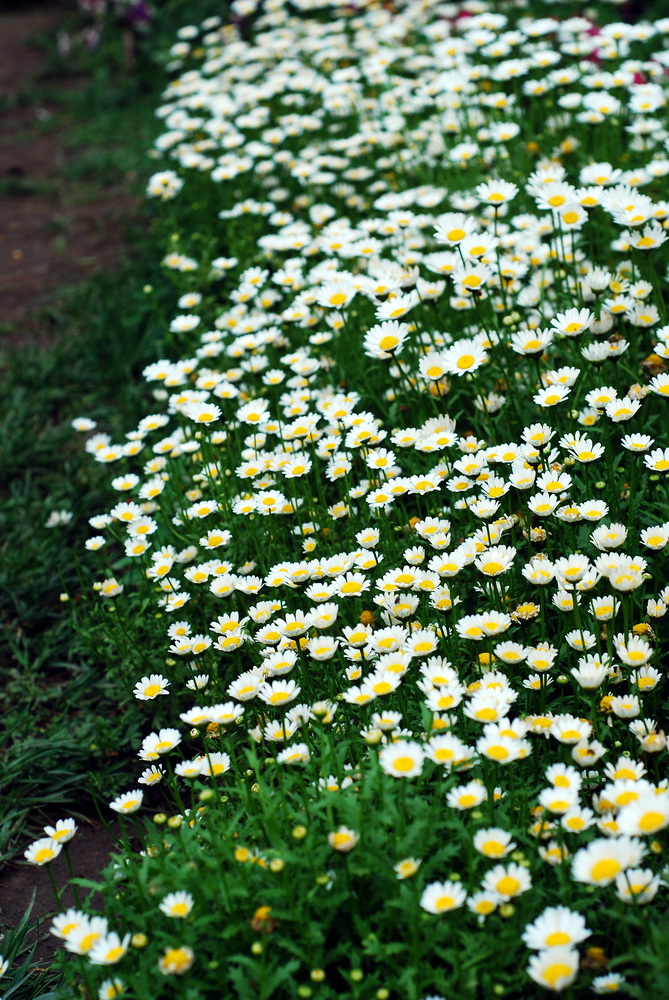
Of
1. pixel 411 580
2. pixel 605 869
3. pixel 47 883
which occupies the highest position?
pixel 605 869

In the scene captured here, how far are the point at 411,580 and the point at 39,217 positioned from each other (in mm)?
5344

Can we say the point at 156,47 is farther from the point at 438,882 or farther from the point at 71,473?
the point at 438,882

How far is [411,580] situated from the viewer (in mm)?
2609

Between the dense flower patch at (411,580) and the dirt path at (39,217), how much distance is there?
1.05 meters

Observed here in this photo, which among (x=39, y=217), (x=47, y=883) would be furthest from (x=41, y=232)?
(x=47, y=883)

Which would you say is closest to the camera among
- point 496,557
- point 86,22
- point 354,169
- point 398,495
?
point 496,557

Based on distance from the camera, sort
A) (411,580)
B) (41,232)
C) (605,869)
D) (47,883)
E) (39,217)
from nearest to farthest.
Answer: (605,869) < (411,580) < (47,883) < (41,232) < (39,217)

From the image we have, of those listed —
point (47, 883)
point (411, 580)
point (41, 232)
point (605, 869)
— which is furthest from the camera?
point (41, 232)

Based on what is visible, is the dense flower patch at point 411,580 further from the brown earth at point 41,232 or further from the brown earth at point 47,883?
the brown earth at point 41,232

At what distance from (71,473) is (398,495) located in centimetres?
199

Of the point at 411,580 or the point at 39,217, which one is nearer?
the point at 411,580

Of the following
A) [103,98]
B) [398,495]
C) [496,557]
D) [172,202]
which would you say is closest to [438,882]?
[496,557]

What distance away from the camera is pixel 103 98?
28.1 ft

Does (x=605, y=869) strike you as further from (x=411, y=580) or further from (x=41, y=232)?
(x=41, y=232)
